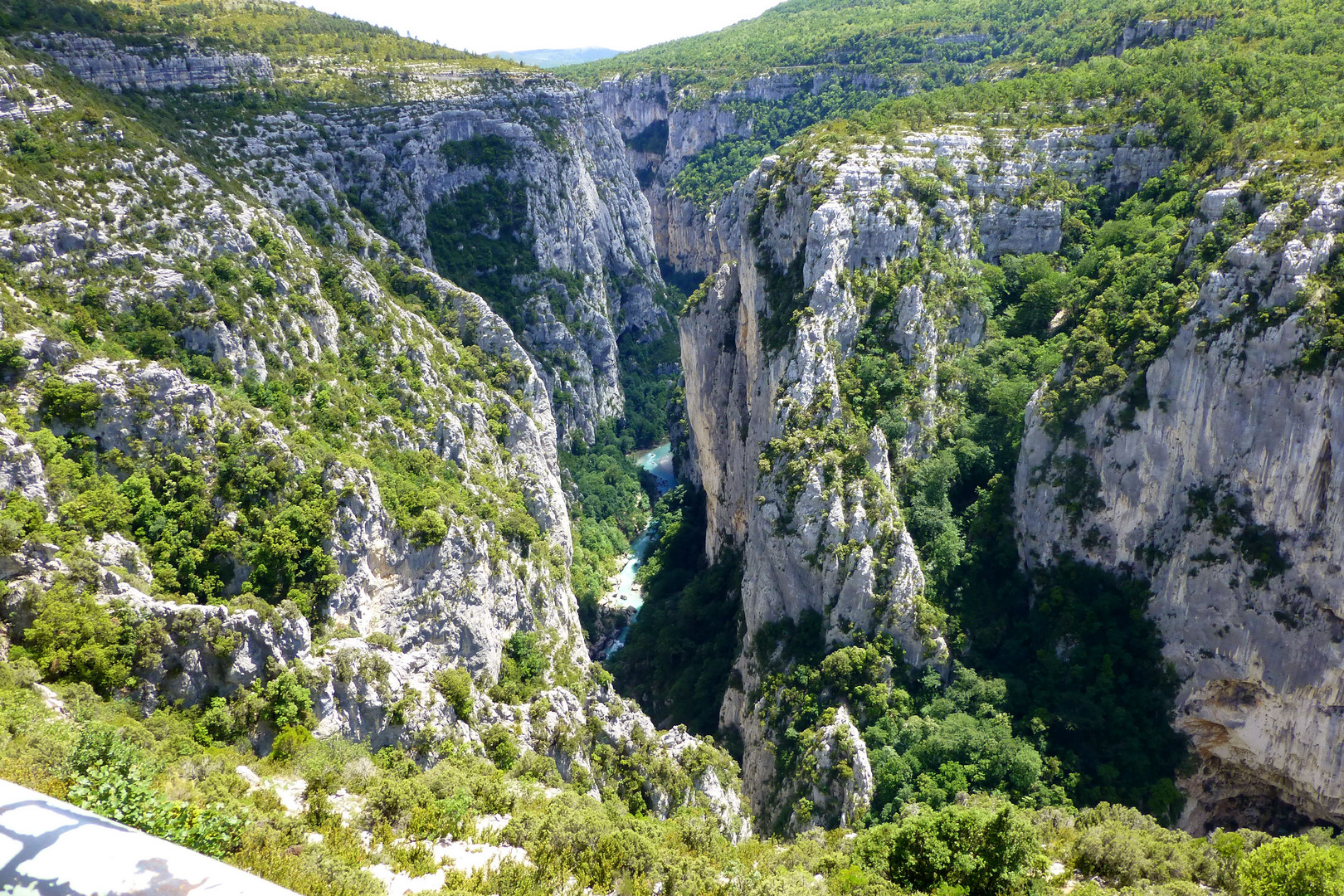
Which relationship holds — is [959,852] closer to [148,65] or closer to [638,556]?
[638,556]

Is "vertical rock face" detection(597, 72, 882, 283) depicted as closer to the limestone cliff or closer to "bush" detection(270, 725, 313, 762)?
the limestone cliff

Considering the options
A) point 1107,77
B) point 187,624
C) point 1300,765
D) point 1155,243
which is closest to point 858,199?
point 1155,243

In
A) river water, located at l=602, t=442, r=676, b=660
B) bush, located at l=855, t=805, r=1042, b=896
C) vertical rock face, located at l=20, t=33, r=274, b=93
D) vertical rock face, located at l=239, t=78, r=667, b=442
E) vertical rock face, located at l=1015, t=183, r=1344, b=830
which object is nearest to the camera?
bush, located at l=855, t=805, r=1042, b=896

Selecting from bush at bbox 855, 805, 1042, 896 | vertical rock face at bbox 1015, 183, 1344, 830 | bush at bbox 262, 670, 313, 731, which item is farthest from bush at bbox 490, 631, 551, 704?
vertical rock face at bbox 1015, 183, 1344, 830

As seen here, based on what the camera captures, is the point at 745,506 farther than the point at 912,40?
No

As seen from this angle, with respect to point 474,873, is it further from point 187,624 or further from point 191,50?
point 191,50

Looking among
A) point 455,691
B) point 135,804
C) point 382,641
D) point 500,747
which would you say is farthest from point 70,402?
point 500,747
